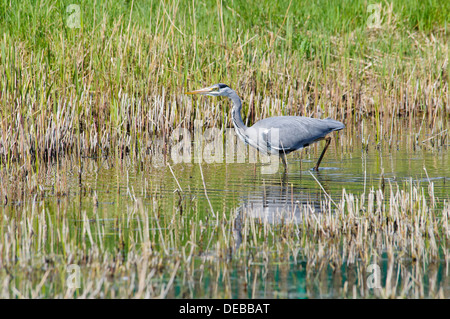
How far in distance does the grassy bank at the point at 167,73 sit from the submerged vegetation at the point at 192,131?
0.03m

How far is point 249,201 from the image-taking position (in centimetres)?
567

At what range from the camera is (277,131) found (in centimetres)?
733

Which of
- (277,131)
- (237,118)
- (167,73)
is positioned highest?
(167,73)

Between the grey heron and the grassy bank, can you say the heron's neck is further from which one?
the grassy bank

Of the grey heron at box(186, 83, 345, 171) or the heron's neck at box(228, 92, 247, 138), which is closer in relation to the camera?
the grey heron at box(186, 83, 345, 171)

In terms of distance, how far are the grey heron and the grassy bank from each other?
1.30 meters

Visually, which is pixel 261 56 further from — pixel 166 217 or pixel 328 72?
pixel 166 217

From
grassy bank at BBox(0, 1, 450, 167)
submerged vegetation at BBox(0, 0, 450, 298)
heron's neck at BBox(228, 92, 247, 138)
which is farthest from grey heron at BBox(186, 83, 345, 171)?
grassy bank at BBox(0, 1, 450, 167)

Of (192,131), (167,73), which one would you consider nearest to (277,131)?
(192,131)

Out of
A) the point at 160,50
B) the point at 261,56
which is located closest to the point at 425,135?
the point at 261,56

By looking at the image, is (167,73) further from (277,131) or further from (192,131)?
(277,131)

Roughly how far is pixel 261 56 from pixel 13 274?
653 cm

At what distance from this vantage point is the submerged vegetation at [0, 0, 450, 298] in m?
3.75

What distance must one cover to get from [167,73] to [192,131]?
93cm
